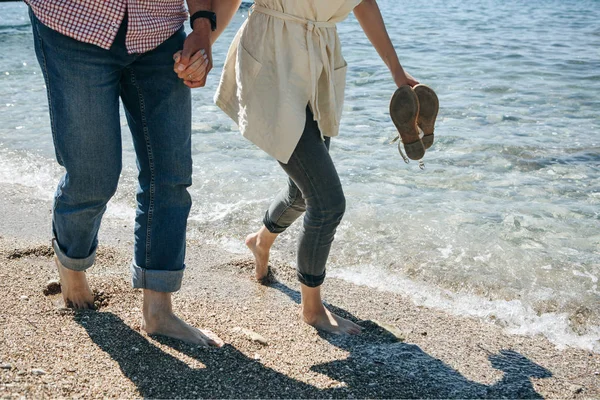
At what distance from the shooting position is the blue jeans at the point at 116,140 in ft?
8.52

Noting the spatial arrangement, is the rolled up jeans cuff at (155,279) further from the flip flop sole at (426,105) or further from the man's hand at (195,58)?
the flip flop sole at (426,105)

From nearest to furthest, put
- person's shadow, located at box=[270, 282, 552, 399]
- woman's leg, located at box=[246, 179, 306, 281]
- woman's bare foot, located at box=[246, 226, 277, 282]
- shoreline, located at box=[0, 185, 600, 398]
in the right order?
shoreline, located at box=[0, 185, 600, 398] → person's shadow, located at box=[270, 282, 552, 399] → woman's leg, located at box=[246, 179, 306, 281] → woman's bare foot, located at box=[246, 226, 277, 282]

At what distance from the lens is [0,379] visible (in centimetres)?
245

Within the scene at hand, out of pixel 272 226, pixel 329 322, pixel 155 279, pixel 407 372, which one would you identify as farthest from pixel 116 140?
pixel 407 372

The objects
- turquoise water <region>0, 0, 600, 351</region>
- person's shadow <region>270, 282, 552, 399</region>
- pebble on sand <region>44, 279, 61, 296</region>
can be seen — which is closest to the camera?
person's shadow <region>270, 282, 552, 399</region>

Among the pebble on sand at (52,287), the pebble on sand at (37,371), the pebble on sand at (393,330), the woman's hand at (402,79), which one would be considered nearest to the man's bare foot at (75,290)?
the pebble on sand at (52,287)

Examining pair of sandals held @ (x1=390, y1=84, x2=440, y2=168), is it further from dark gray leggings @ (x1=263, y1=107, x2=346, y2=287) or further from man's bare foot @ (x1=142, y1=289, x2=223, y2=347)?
man's bare foot @ (x1=142, y1=289, x2=223, y2=347)

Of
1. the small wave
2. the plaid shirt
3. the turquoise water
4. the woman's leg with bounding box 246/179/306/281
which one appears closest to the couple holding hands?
the plaid shirt

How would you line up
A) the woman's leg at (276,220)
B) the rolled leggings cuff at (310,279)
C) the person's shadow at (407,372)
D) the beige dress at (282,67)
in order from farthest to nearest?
the woman's leg at (276,220)
the rolled leggings cuff at (310,279)
the beige dress at (282,67)
the person's shadow at (407,372)

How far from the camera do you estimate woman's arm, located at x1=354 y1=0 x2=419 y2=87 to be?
320 cm

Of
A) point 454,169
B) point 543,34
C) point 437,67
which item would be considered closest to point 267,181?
point 454,169

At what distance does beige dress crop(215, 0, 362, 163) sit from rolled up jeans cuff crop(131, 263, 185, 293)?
67 centimetres

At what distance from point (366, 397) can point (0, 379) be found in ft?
4.36

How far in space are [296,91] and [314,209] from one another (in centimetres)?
51
